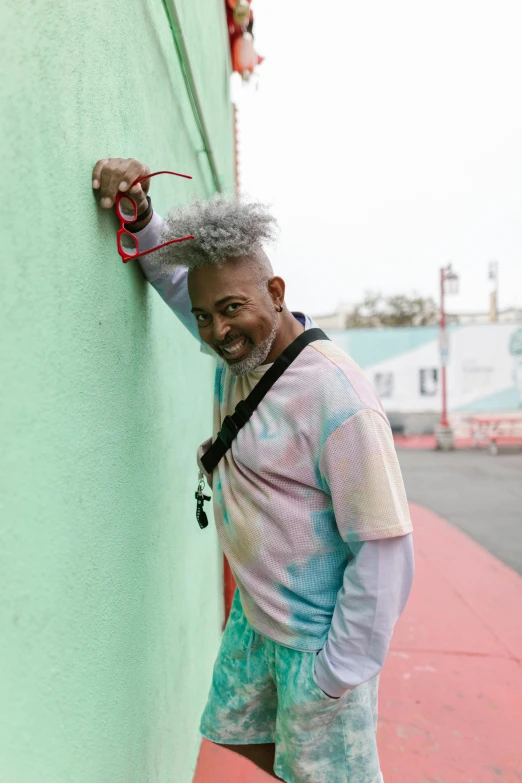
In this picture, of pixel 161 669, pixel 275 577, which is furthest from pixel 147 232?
pixel 161 669

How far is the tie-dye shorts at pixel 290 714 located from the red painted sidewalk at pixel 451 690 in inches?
39.9

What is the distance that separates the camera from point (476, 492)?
30.9ft

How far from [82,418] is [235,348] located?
0.58 meters

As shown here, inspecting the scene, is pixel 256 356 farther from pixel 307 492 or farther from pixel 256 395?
pixel 307 492

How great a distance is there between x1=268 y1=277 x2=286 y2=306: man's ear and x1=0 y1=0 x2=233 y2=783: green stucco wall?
0.38m

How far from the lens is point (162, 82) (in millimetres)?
1881

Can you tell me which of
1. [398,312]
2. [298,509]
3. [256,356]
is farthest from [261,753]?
[398,312]

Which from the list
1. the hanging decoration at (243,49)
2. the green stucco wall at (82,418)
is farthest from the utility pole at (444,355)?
the green stucco wall at (82,418)

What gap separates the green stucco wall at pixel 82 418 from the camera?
841 mm

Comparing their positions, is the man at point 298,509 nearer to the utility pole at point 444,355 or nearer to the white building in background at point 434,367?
the utility pole at point 444,355

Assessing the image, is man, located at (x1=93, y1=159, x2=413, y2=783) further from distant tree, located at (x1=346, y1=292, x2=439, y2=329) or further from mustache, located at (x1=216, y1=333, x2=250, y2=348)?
distant tree, located at (x1=346, y1=292, x2=439, y2=329)

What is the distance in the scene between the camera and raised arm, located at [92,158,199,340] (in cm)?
122

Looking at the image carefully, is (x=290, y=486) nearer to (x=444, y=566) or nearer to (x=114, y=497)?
(x=114, y=497)

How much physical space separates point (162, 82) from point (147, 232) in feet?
2.08
